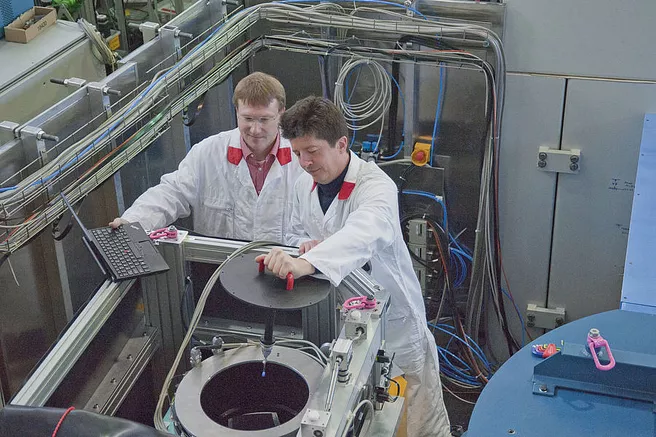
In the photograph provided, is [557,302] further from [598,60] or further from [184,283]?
[184,283]

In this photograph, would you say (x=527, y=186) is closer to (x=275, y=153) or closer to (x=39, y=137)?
(x=275, y=153)

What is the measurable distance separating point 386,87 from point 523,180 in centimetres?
63

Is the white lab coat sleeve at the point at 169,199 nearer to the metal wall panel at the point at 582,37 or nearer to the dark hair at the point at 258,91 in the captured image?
the dark hair at the point at 258,91

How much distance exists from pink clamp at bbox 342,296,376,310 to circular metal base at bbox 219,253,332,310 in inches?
2.1

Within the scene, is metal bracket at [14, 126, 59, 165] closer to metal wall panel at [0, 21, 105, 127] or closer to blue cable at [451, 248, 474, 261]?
metal wall panel at [0, 21, 105, 127]

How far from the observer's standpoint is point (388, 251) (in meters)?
2.38

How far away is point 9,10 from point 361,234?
6.13ft

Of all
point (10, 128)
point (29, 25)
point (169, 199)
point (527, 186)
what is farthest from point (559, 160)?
point (29, 25)

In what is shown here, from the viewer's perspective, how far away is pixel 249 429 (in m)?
1.68

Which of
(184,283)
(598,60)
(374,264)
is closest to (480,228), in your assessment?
(598,60)

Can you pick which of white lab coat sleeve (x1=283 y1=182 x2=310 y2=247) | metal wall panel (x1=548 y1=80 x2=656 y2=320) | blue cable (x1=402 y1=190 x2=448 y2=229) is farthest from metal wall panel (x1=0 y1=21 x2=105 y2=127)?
metal wall panel (x1=548 y1=80 x2=656 y2=320)

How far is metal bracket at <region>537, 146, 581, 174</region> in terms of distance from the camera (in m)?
3.07

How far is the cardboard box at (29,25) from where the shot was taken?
122 inches

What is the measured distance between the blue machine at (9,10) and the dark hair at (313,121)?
145 centimetres
